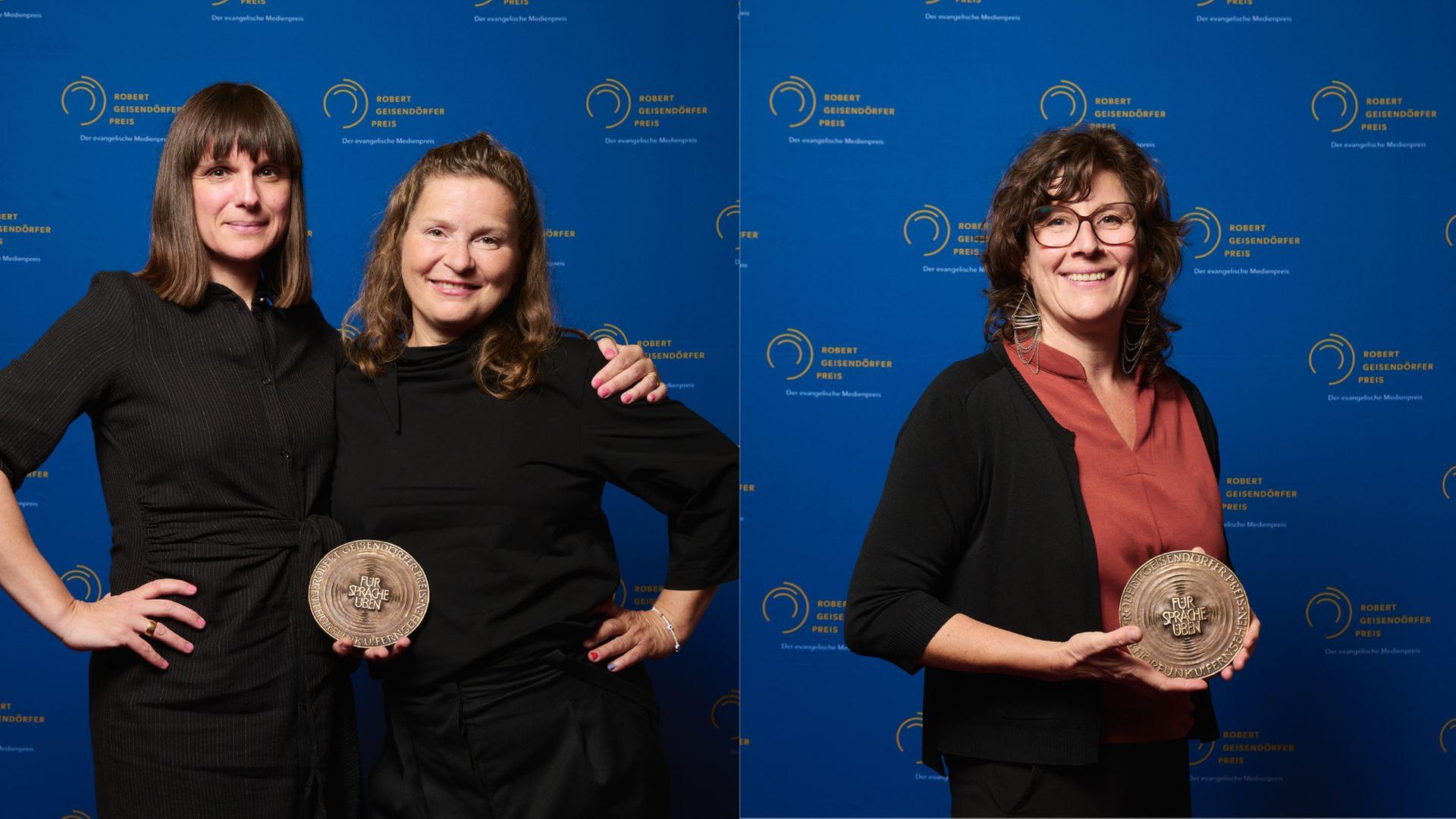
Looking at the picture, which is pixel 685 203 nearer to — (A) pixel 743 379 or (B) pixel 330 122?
(A) pixel 743 379

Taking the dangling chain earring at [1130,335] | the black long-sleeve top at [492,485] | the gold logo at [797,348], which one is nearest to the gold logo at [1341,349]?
the gold logo at [797,348]

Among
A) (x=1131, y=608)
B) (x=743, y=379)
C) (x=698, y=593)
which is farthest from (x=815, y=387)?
(x=1131, y=608)

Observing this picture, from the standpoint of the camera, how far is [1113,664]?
1.75 meters

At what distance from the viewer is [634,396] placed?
2.29 metres

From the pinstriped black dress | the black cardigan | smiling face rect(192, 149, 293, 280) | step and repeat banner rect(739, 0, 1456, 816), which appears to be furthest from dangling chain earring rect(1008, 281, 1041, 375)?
step and repeat banner rect(739, 0, 1456, 816)

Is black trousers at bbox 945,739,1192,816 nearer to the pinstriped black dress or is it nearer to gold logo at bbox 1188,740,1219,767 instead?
the pinstriped black dress

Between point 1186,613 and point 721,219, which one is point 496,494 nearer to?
point 1186,613

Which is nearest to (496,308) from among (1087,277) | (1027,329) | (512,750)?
(512,750)

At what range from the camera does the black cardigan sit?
183 centimetres

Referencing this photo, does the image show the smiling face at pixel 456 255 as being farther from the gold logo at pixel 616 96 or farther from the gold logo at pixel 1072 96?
the gold logo at pixel 1072 96

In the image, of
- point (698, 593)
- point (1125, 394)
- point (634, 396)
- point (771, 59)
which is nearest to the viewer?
point (1125, 394)

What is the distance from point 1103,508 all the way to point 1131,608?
165mm

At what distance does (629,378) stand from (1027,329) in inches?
30.3

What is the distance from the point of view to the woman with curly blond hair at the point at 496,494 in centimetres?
211
